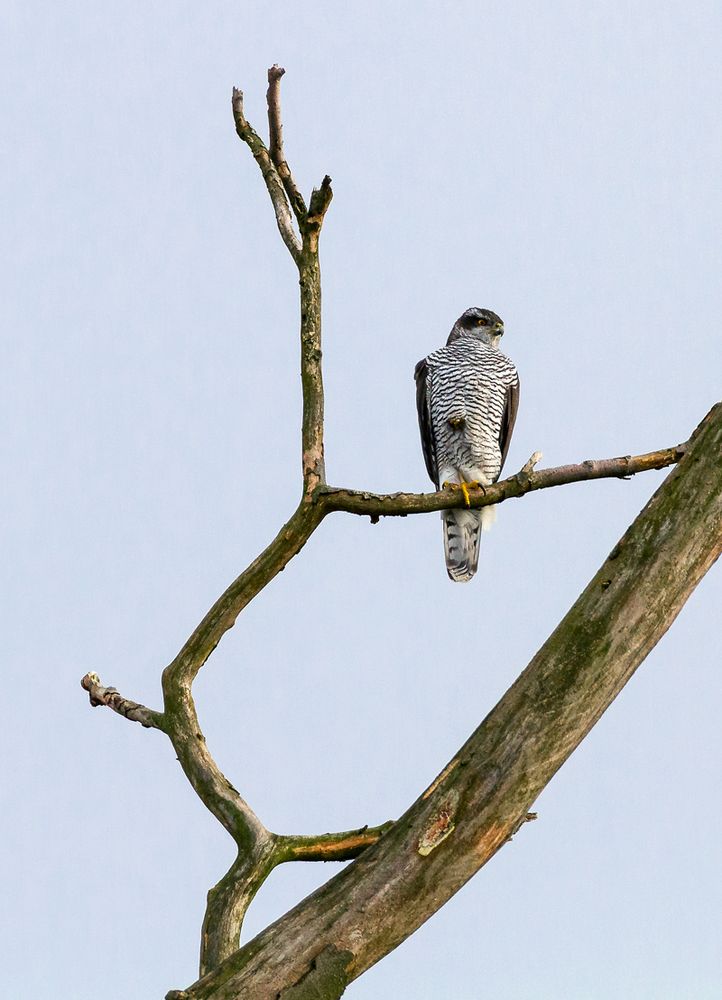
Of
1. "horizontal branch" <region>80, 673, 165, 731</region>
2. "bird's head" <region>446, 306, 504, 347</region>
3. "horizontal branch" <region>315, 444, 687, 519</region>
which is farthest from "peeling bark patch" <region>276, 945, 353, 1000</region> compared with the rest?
"bird's head" <region>446, 306, 504, 347</region>

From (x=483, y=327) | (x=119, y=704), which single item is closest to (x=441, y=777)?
(x=119, y=704)

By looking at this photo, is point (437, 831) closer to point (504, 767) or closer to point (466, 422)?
point (504, 767)

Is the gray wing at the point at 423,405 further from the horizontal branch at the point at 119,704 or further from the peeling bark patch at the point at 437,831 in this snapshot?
the peeling bark patch at the point at 437,831

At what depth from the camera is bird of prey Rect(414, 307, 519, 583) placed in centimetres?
760

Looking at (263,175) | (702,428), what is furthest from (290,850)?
(263,175)

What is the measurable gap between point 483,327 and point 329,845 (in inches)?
172

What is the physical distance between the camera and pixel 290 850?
4977 millimetres

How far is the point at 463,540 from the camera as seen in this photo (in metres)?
7.60

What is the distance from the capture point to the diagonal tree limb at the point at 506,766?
432 centimetres

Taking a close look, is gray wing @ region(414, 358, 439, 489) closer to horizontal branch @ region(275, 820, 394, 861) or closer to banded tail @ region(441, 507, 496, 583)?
banded tail @ region(441, 507, 496, 583)

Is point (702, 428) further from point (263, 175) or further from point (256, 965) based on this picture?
point (256, 965)

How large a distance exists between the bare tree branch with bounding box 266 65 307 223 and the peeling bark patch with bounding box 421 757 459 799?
7.93ft

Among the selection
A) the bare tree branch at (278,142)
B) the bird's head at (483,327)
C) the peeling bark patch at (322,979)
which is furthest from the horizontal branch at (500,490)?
the bird's head at (483,327)

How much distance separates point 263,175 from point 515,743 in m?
2.77
